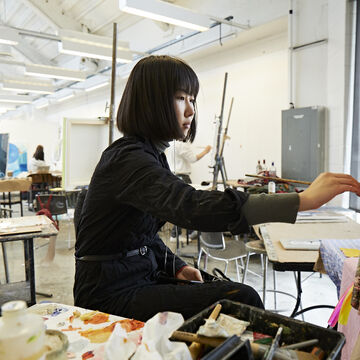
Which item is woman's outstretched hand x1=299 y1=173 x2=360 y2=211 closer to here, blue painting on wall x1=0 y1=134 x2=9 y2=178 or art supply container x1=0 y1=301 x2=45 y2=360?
art supply container x1=0 y1=301 x2=45 y2=360

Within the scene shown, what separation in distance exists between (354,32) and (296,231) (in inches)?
110

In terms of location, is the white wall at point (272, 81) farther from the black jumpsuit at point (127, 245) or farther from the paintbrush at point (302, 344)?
the paintbrush at point (302, 344)

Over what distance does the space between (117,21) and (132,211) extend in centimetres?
731

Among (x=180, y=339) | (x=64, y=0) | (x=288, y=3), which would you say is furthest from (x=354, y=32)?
(x=64, y=0)

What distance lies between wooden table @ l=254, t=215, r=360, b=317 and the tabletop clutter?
829 mm

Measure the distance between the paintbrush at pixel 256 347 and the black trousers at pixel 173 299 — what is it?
0.38 metres

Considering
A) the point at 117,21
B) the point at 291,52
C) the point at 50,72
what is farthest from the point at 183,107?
the point at 117,21

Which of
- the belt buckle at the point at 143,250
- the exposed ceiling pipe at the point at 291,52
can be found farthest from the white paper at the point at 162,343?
the exposed ceiling pipe at the point at 291,52

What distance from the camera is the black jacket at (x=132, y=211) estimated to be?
31.1 inches

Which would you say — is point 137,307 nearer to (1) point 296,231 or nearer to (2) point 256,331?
(2) point 256,331

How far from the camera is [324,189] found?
812mm

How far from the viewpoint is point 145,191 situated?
85 cm

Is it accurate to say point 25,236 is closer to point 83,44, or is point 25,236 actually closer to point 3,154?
point 3,154

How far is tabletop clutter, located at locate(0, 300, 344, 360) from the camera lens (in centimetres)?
45
